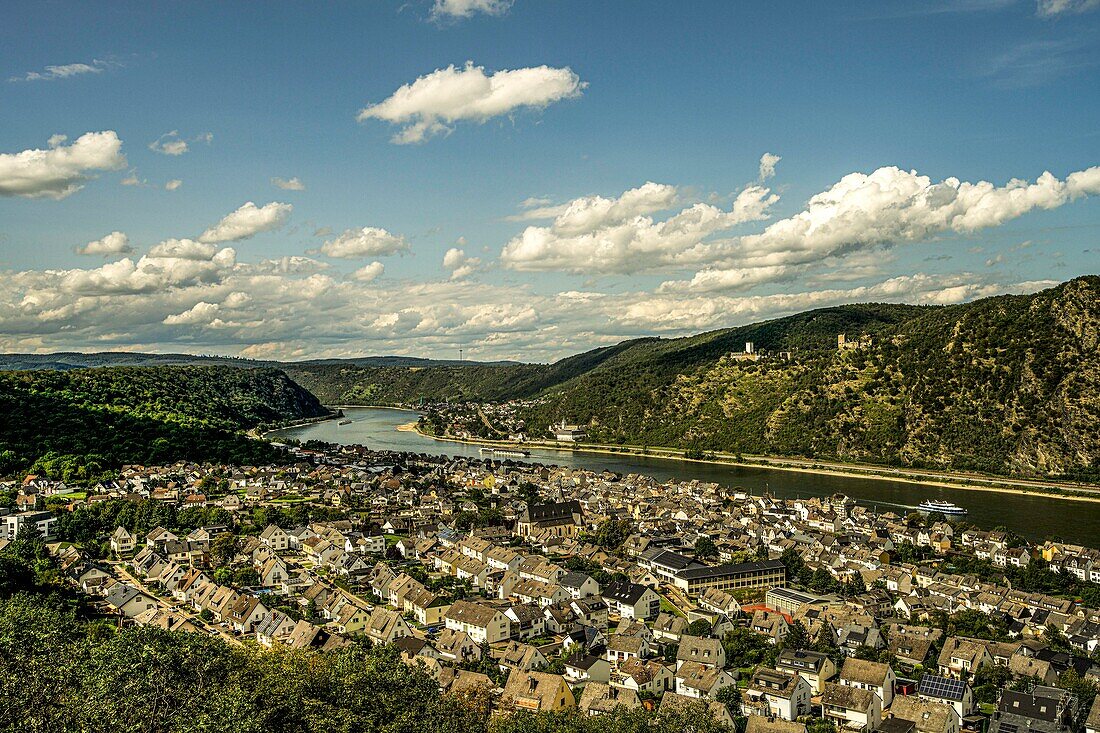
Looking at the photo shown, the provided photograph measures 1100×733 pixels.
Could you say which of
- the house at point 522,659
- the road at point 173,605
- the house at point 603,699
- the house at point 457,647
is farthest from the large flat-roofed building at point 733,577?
the road at point 173,605

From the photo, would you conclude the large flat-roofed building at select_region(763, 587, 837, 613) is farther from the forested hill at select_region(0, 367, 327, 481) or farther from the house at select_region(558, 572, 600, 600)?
the forested hill at select_region(0, 367, 327, 481)

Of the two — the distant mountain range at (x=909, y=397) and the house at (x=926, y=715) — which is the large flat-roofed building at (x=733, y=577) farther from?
the distant mountain range at (x=909, y=397)

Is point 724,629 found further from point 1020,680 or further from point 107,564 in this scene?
point 107,564

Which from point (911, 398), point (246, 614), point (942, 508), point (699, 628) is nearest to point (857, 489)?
point (942, 508)

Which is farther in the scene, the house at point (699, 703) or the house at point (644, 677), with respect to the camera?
the house at point (644, 677)

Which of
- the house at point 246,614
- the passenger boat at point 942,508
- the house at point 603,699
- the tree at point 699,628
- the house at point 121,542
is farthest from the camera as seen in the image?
the passenger boat at point 942,508

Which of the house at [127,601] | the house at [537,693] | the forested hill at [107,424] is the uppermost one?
the forested hill at [107,424]
